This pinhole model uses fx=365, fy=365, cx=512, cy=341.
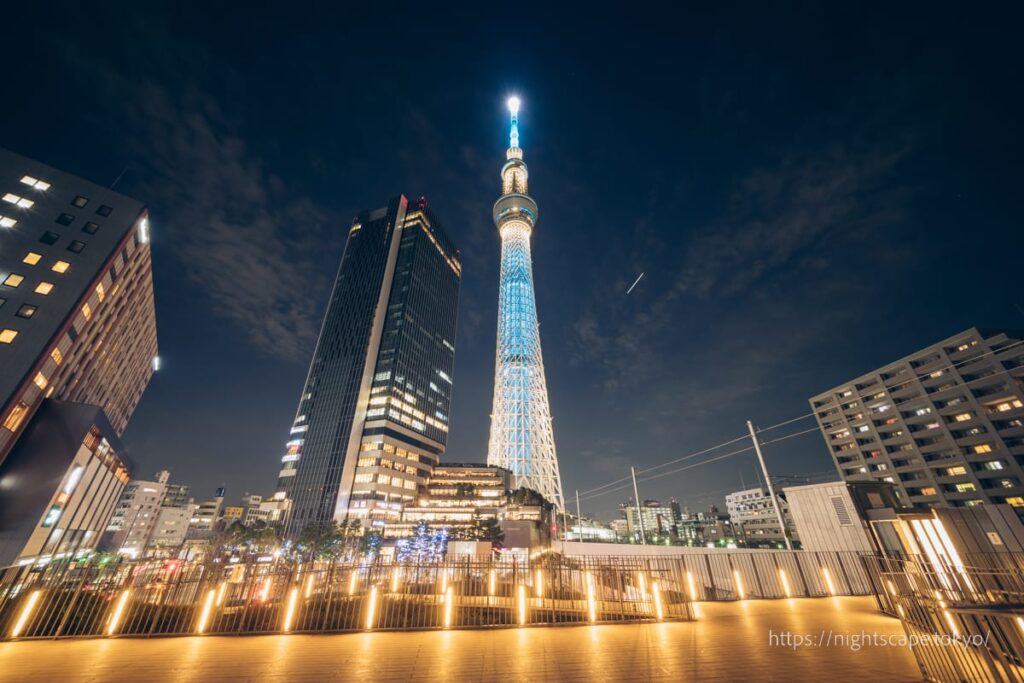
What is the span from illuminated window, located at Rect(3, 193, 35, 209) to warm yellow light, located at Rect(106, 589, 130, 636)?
47.7 m

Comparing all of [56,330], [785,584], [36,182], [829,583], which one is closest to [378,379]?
[56,330]

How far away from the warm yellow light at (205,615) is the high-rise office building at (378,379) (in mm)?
71418

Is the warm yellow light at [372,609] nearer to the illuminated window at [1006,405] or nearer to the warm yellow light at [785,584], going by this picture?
the warm yellow light at [785,584]

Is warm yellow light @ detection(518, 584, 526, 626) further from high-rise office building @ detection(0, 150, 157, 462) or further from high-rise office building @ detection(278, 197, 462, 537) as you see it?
high-rise office building @ detection(278, 197, 462, 537)

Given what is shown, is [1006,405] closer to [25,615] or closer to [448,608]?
[448,608]

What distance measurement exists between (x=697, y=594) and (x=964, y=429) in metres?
70.4

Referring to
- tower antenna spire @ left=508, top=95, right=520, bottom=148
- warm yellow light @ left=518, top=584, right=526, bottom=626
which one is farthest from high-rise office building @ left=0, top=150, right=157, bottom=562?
tower antenna spire @ left=508, top=95, right=520, bottom=148

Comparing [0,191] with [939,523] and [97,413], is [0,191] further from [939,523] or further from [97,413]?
[939,523]

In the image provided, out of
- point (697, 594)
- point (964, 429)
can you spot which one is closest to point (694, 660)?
point (697, 594)

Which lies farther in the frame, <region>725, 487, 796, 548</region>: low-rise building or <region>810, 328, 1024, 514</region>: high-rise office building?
<region>725, 487, 796, 548</region>: low-rise building

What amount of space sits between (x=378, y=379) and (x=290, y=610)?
81661mm

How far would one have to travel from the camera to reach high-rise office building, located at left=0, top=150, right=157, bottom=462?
29344mm

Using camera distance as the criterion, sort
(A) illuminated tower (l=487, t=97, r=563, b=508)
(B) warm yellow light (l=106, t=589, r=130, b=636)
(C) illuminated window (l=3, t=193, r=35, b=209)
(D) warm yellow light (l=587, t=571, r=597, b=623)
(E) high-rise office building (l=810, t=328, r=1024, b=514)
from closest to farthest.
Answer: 1. (B) warm yellow light (l=106, t=589, r=130, b=636)
2. (D) warm yellow light (l=587, t=571, r=597, b=623)
3. (C) illuminated window (l=3, t=193, r=35, b=209)
4. (E) high-rise office building (l=810, t=328, r=1024, b=514)
5. (A) illuminated tower (l=487, t=97, r=563, b=508)

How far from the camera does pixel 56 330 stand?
30.6 meters
